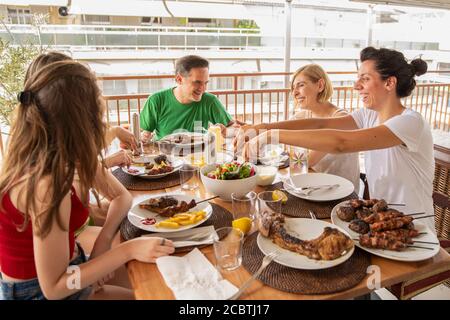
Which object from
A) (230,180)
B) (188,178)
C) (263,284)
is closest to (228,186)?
(230,180)

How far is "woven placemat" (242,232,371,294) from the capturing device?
2.83 feet

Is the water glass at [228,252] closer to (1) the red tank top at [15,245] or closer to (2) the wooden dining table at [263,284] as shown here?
(2) the wooden dining table at [263,284]

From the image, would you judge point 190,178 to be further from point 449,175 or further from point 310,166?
point 449,175

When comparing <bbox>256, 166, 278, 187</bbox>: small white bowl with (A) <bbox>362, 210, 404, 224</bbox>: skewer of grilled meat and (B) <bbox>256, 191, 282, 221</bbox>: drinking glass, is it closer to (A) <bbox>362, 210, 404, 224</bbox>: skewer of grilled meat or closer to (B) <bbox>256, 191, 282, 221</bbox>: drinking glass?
(B) <bbox>256, 191, 282, 221</bbox>: drinking glass

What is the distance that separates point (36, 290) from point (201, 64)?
6.31ft

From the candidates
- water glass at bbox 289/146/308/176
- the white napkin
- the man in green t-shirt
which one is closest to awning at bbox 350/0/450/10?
the man in green t-shirt

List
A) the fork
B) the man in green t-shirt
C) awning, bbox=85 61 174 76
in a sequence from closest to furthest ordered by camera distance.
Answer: the fork < the man in green t-shirt < awning, bbox=85 61 174 76

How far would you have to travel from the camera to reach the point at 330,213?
4.20 feet

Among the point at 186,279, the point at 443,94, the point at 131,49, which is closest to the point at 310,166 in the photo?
the point at 186,279

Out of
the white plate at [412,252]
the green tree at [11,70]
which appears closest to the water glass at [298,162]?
the white plate at [412,252]

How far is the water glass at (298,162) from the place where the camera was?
5.33ft

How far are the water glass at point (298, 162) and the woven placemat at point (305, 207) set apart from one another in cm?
23

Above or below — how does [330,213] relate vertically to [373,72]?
below

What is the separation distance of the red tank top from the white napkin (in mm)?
381
